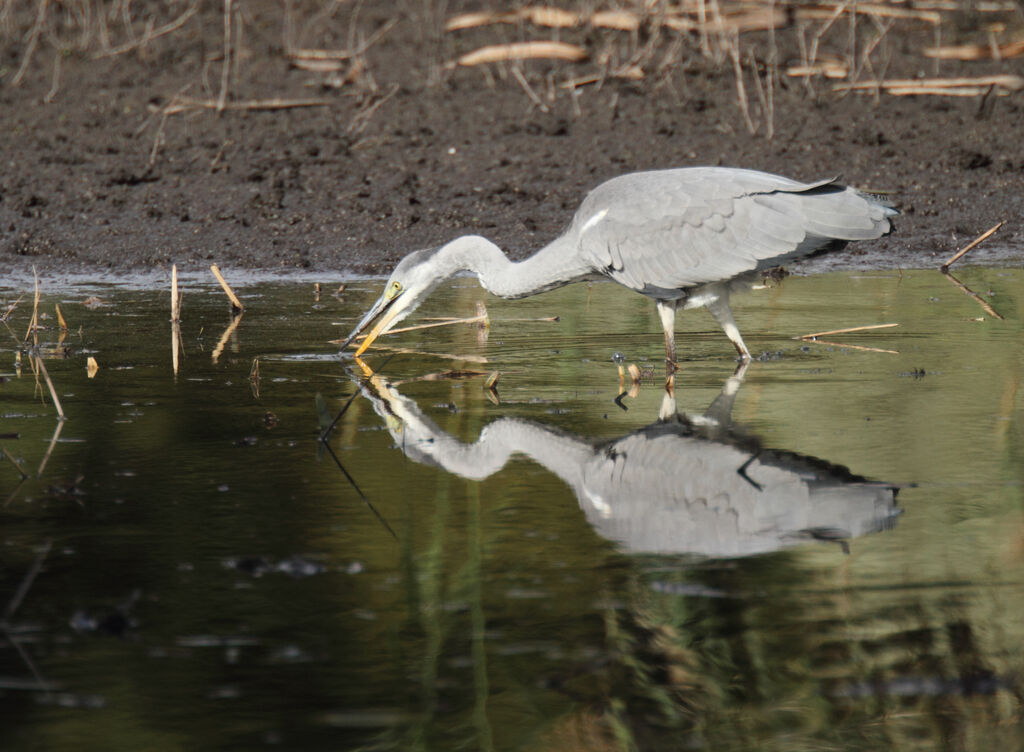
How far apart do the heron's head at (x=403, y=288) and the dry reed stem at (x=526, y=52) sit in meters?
8.22

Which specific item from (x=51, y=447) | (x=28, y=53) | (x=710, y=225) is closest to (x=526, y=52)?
(x=28, y=53)

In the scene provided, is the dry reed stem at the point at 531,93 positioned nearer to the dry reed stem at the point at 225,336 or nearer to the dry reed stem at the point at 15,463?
the dry reed stem at the point at 225,336

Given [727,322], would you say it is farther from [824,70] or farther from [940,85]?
[824,70]

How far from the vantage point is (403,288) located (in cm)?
779

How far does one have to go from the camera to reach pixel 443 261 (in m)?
7.80

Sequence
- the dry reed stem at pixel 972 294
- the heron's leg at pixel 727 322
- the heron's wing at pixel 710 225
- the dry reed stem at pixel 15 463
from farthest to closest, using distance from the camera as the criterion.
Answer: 1. the dry reed stem at pixel 972 294
2. the heron's leg at pixel 727 322
3. the heron's wing at pixel 710 225
4. the dry reed stem at pixel 15 463

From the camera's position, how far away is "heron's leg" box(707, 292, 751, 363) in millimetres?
7344

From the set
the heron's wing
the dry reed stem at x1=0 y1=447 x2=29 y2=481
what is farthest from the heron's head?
the dry reed stem at x1=0 y1=447 x2=29 y2=481

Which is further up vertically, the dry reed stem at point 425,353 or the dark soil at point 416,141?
the dark soil at point 416,141

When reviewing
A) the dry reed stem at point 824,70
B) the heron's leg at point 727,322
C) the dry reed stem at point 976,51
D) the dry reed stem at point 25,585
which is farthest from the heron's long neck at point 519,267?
the dry reed stem at point 976,51

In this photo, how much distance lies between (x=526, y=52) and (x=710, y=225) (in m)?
8.84

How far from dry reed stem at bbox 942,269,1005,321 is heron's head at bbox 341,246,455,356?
301 cm

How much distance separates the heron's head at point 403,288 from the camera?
7.75 meters

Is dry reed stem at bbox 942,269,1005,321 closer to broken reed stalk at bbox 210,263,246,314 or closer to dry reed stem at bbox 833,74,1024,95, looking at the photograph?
broken reed stalk at bbox 210,263,246,314
